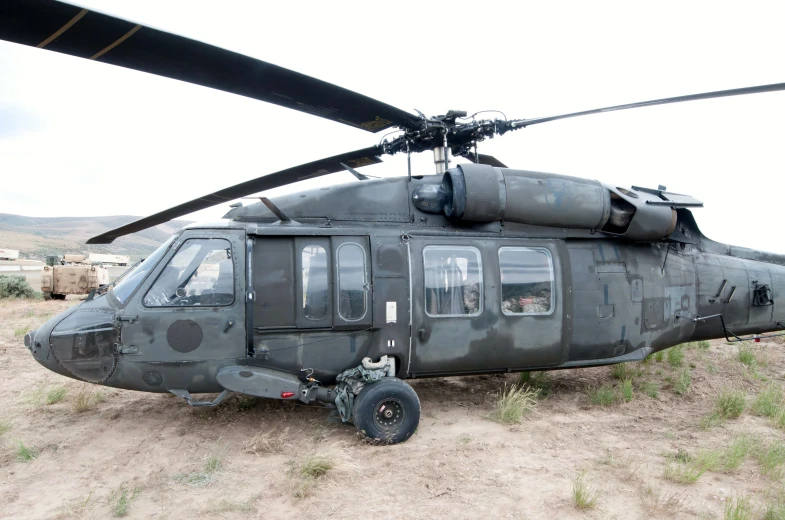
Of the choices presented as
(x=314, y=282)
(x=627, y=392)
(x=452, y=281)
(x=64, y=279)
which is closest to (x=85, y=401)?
(x=314, y=282)

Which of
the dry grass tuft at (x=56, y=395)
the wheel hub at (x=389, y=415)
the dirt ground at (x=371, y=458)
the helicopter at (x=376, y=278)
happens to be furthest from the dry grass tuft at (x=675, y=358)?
the dry grass tuft at (x=56, y=395)

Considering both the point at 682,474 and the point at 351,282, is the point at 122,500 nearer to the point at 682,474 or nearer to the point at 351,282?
the point at 351,282

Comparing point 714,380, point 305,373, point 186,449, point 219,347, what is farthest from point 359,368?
point 714,380

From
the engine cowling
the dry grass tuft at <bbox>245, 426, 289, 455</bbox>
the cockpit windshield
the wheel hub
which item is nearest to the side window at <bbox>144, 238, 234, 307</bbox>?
the cockpit windshield

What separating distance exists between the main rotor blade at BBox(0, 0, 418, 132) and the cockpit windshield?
181cm

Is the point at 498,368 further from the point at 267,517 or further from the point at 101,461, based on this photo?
the point at 101,461

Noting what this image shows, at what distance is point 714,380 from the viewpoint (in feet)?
25.9

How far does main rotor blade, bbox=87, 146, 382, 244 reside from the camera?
612 cm

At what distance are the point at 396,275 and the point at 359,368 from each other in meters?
1.07

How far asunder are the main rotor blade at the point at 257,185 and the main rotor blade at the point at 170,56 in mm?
1085

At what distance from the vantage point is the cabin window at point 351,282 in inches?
219

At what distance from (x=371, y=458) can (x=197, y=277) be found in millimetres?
2452

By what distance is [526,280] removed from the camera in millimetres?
6207

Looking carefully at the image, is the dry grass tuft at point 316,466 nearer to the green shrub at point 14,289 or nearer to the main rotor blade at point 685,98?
the main rotor blade at point 685,98
